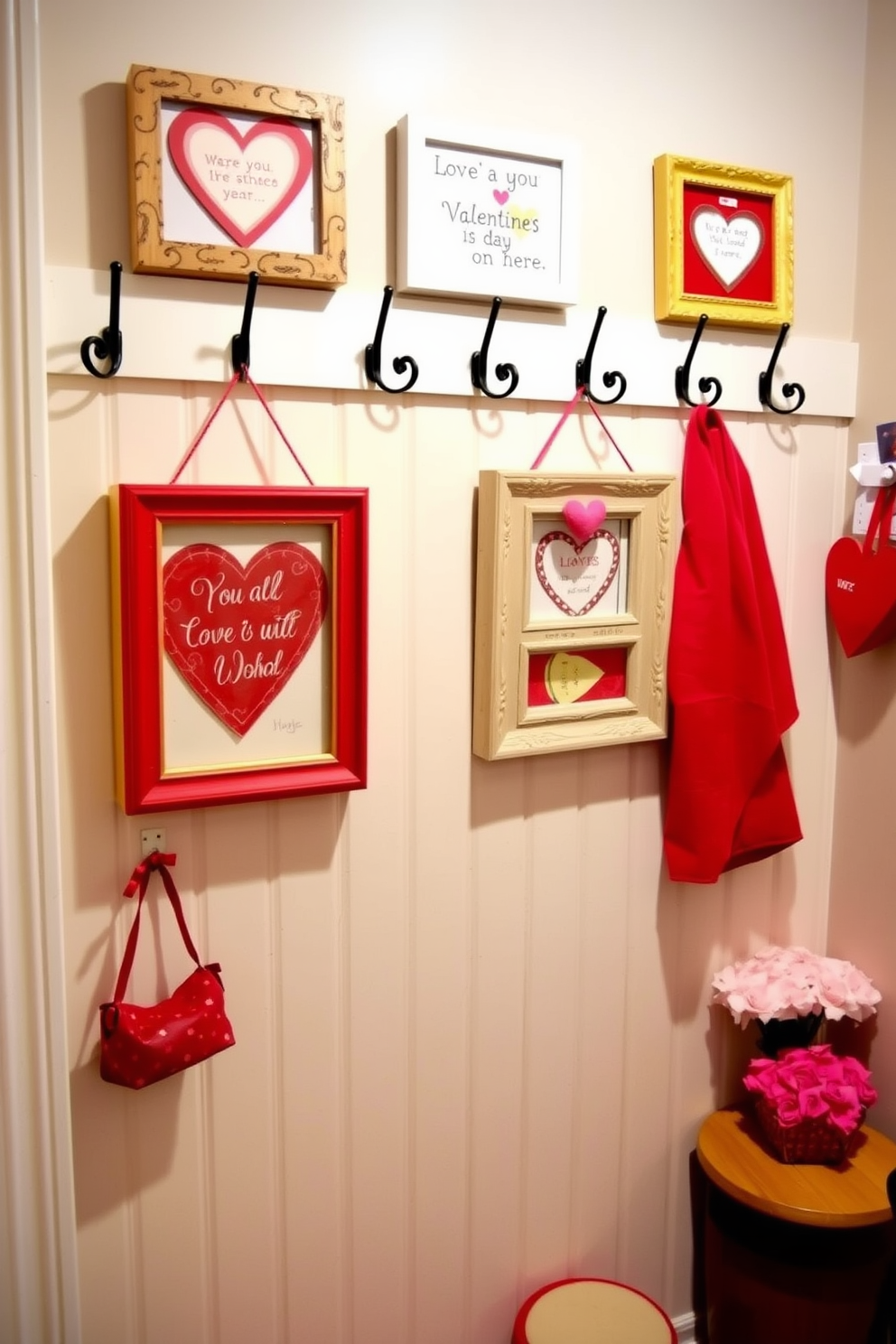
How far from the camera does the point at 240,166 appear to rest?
3.96 ft

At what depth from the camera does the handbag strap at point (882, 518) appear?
1.58 m

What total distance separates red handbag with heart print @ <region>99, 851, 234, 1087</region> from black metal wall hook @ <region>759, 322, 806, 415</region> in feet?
3.38

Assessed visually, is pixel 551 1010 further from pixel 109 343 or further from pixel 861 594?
pixel 109 343

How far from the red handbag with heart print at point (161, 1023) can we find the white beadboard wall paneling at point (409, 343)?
0.56m

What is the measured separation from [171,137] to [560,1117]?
1.34 metres

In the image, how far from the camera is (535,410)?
1446 millimetres

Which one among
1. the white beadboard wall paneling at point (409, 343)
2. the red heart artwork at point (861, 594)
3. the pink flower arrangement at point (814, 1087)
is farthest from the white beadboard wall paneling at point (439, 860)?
the red heart artwork at point (861, 594)

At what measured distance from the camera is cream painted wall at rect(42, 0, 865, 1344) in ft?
4.04

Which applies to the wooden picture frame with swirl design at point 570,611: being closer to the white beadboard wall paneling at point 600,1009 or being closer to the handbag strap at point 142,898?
the white beadboard wall paneling at point 600,1009

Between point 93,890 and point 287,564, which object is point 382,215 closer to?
point 287,564

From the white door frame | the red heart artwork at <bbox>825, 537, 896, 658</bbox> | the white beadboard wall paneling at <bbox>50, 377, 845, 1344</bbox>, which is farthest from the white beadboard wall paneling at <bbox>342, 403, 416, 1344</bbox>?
the red heart artwork at <bbox>825, 537, 896, 658</bbox>

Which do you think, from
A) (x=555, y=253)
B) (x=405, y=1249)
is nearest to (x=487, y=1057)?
(x=405, y=1249)

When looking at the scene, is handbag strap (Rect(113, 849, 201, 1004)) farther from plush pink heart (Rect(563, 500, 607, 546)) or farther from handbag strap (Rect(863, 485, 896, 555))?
handbag strap (Rect(863, 485, 896, 555))

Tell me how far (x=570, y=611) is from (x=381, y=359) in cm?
40
